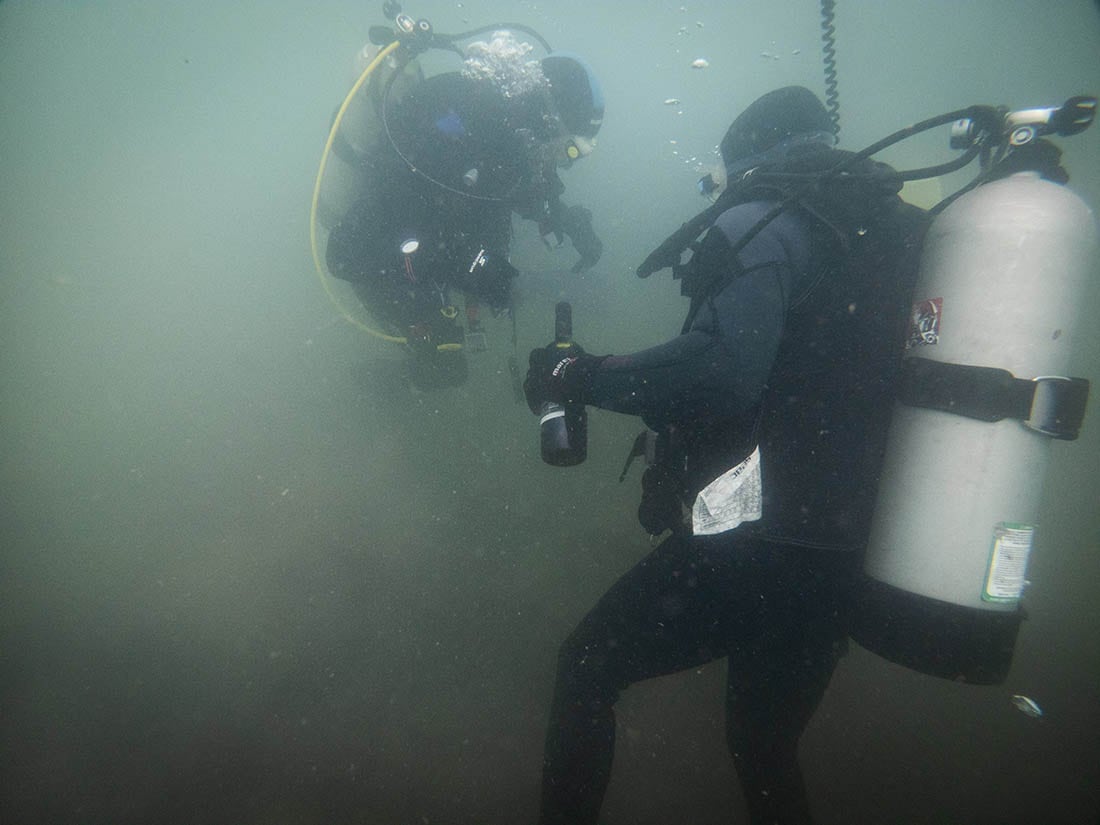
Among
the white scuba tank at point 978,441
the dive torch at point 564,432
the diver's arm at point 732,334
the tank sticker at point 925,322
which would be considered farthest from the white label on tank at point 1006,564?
the dive torch at point 564,432

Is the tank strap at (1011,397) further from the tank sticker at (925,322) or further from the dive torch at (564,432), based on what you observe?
the dive torch at (564,432)

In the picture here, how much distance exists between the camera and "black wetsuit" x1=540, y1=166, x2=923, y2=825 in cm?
135

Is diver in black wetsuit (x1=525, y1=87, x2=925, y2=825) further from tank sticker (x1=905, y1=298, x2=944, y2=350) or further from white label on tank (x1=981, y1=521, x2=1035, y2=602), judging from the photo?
white label on tank (x1=981, y1=521, x2=1035, y2=602)

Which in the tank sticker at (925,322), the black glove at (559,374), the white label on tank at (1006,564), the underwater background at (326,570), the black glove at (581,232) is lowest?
the underwater background at (326,570)

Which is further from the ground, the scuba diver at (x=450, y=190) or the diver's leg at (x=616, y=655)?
the scuba diver at (x=450, y=190)

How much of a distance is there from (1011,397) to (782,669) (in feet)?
4.08

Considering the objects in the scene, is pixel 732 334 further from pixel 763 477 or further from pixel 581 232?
pixel 581 232

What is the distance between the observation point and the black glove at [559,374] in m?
1.61

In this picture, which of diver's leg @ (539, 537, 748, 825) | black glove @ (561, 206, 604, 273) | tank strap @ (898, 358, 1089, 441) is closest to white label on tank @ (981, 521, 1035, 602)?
tank strap @ (898, 358, 1089, 441)

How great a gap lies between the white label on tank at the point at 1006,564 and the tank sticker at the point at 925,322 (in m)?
0.67

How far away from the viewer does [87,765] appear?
3703 mm

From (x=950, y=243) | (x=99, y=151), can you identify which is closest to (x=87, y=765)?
(x=950, y=243)

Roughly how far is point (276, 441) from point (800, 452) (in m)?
6.30

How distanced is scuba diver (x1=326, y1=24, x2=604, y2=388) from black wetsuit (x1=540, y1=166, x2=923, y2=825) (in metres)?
1.87
